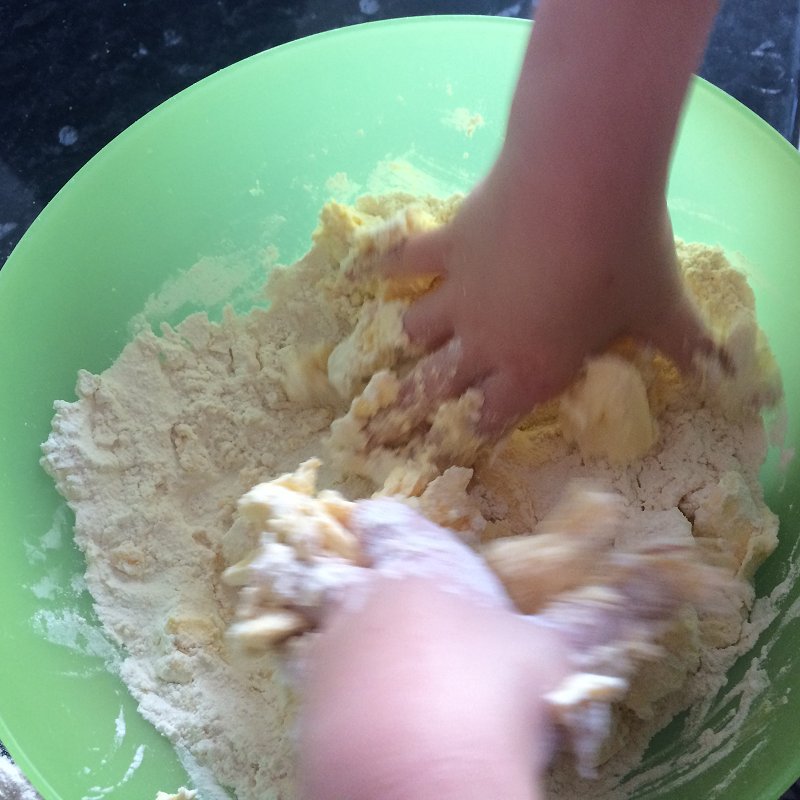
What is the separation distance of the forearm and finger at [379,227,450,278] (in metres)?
0.15

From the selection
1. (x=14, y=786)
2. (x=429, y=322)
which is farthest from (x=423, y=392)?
(x=14, y=786)

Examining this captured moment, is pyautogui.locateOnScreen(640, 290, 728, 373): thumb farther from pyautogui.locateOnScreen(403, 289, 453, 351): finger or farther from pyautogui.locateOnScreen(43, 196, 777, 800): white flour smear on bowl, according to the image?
pyautogui.locateOnScreen(403, 289, 453, 351): finger

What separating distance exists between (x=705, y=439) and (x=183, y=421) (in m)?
0.55

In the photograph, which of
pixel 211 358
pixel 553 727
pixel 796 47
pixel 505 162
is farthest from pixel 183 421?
pixel 796 47

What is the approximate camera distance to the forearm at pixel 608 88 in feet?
2.06

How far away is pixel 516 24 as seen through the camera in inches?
39.7

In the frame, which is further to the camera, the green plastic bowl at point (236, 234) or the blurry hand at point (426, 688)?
the green plastic bowl at point (236, 234)

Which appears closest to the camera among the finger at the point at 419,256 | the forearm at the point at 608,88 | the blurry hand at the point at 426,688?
the blurry hand at the point at 426,688

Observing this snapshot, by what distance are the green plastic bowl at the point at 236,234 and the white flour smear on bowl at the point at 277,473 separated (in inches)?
1.1

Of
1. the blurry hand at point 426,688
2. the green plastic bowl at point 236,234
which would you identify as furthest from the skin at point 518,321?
the green plastic bowl at point 236,234

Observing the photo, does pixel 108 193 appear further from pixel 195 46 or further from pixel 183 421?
pixel 195 46

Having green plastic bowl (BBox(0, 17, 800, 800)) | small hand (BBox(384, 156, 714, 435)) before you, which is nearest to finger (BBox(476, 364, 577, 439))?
small hand (BBox(384, 156, 714, 435))

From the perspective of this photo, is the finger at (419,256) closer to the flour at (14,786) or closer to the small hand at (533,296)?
the small hand at (533,296)

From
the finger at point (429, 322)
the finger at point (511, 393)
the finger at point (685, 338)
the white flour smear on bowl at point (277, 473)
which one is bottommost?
the white flour smear on bowl at point (277, 473)
